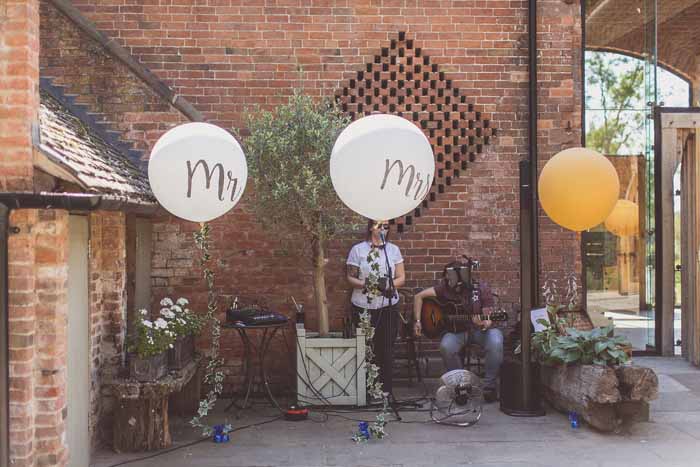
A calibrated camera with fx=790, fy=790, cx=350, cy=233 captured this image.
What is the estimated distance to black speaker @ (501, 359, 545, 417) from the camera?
20.3 ft

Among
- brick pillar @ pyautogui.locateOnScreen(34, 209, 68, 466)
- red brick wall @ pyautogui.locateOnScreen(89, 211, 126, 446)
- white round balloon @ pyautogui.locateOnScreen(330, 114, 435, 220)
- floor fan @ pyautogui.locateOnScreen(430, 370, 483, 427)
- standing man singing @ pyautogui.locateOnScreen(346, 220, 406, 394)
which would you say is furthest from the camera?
standing man singing @ pyautogui.locateOnScreen(346, 220, 406, 394)

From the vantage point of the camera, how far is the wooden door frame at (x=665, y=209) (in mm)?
8195

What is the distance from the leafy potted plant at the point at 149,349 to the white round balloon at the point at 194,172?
1.18m

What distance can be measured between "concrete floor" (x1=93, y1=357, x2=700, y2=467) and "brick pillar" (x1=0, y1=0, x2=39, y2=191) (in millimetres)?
2035

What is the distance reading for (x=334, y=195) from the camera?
599cm

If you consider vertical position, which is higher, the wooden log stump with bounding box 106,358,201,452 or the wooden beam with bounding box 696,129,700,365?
the wooden beam with bounding box 696,129,700,365

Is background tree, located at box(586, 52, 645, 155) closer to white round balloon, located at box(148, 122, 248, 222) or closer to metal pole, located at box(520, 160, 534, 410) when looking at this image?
metal pole, located at box(520, 160, 534, 410)

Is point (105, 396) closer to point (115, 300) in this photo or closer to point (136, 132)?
point (115, 300)

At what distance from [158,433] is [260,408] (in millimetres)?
1319

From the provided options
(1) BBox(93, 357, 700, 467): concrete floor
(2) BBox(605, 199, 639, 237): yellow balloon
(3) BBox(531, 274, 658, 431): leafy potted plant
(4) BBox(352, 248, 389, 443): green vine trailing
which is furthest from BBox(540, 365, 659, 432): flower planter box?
(2) BBox(605, 199, 639, 237): yellow balloon

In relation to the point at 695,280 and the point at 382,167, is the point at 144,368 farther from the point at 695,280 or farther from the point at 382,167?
the point at 695,280

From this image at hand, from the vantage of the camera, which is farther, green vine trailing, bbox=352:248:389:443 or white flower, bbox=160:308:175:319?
white flower, bbox=160:308:175:319

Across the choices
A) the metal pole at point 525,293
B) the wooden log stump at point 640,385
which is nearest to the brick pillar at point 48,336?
the metal pole at point 525,293

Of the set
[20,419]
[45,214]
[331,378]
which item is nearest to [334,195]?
[331,378]
